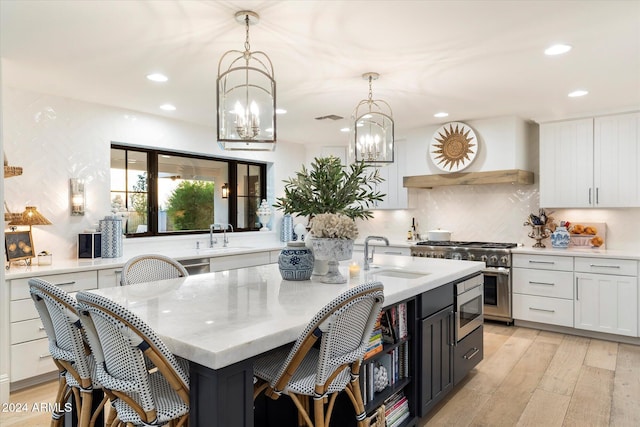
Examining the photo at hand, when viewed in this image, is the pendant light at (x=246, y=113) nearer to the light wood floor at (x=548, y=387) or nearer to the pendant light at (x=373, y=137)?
the pendant light at (x=373, y=137)

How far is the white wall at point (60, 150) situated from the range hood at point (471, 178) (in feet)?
10.3

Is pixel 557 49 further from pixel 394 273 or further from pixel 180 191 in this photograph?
pixel 180 191

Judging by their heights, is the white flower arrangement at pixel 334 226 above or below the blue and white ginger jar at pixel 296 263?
above

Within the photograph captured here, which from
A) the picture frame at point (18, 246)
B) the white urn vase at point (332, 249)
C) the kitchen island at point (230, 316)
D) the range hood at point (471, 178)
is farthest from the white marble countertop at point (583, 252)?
the picture frame at point (18, 246)

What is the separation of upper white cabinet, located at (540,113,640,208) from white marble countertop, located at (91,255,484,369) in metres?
2.37

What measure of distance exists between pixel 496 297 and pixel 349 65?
10.2ft

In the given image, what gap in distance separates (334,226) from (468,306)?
1.45 meters

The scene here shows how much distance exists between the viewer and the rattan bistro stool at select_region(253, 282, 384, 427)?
59.6 inches

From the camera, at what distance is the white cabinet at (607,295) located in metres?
3.99

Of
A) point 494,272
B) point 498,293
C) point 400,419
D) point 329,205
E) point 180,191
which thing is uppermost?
point 180,191

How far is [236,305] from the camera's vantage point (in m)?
1.87

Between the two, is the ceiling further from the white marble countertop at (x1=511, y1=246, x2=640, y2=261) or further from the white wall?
the white marble countertop at (x1=511, y1=246, x2=640, y2=261)

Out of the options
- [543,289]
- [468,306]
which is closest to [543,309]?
[543,289]

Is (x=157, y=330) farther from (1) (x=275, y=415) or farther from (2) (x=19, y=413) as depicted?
(2) (x=19, y=413)
